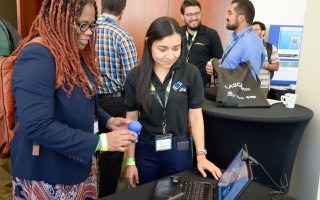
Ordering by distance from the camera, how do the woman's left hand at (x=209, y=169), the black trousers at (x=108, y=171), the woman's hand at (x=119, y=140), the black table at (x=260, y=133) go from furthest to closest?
the black trousers at (x=108, y=171) < the black table at (x=260, y=133) < the woman's left hand at (x=209, y=169) < the woman's hand at (x=119, y=140)

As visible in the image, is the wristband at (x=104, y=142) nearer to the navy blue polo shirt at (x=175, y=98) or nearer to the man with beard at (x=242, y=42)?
the navy blue polo shirt at (x=175, y=98)

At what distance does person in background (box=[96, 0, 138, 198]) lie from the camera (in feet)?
6.72

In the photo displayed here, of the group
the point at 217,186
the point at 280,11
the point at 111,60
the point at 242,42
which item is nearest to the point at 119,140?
the point at 217,186

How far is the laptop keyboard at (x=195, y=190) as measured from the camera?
1.04 meters

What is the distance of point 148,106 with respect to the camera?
4.66ft

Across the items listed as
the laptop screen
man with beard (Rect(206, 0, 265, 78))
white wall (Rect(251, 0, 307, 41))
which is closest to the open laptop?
the laptop screen

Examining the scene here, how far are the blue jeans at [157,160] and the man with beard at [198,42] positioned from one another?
1728 mm

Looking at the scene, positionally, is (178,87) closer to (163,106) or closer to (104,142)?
(163,106)

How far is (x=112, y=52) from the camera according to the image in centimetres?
206

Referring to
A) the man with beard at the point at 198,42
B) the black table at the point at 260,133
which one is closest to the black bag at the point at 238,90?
the black table at the point at 260,133

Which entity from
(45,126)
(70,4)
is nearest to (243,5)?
(70,4)

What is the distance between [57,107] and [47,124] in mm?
104

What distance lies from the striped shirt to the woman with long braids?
2.85 ft

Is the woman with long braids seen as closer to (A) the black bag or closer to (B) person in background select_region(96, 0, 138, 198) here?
(A) the black bag
